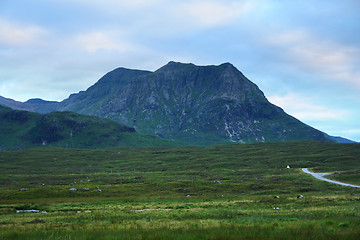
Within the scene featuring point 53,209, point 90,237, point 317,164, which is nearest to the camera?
point 90,237

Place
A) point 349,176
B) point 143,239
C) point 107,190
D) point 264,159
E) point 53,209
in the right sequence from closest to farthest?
point 143,239 → point 53,209 → point 107,190 → point 349,176 → point 264,159

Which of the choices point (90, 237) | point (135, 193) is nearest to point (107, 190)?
point (135, 193)

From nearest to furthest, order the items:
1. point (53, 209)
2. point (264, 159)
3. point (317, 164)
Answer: point (53, 209) < point (317, 164) < point (264, 159)

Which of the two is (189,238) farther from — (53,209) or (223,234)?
(53,209)

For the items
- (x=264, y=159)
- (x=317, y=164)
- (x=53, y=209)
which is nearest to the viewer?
(x=53, y=209)

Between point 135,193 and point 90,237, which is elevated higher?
point 90,237

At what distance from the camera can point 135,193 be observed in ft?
280

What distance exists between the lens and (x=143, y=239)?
20031 mm

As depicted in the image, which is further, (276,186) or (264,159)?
(264,159)

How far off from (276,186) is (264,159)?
11006cm

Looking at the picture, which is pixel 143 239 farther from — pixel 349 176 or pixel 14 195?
pixel 349 176

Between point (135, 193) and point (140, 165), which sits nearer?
point (135, 193)

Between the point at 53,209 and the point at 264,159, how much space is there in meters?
163

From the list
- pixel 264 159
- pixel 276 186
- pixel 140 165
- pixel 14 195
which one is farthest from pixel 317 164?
pixel 14 195
